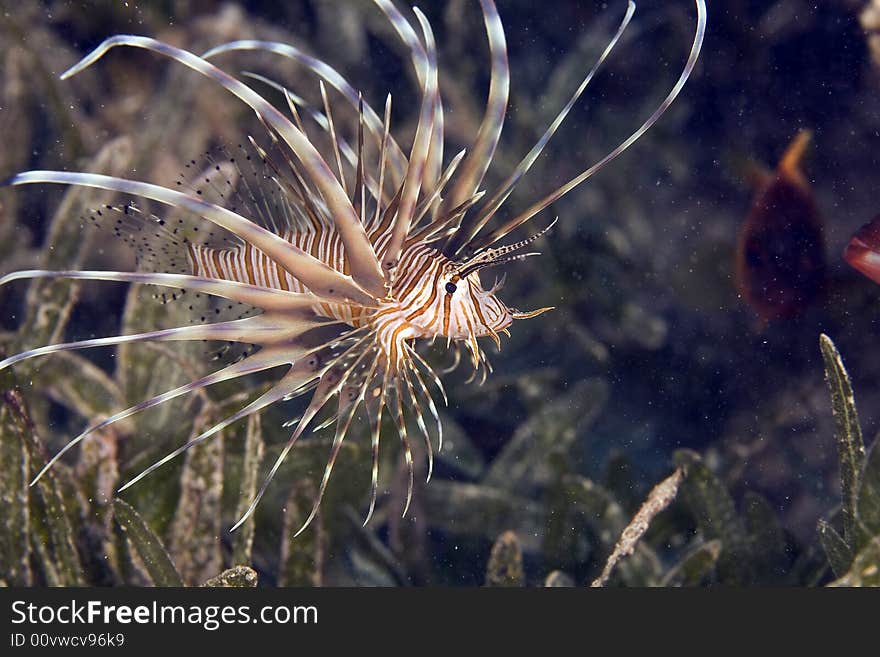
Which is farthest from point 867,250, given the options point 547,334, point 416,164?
point 547,334

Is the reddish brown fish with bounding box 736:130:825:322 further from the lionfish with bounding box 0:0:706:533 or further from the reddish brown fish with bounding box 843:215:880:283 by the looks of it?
the lionfish with bounding box 0:0:706:533

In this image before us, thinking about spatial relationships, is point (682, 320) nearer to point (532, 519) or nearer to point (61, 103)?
point (532, 519)

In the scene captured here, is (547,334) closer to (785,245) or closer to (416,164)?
(785,245)

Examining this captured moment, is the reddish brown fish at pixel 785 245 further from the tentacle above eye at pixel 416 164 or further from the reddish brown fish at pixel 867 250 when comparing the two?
the tentacle above eye at pixel 416 164

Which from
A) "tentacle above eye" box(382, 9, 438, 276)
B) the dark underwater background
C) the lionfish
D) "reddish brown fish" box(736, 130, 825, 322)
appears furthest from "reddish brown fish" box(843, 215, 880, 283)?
"tentacle above eye" box(382, 9, 438, 276)

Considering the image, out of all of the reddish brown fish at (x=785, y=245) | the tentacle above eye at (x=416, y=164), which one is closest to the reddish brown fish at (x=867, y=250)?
the reddish brown fish at (x=785, y=245)

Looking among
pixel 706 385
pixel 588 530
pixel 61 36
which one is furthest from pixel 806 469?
pixel 61 36
